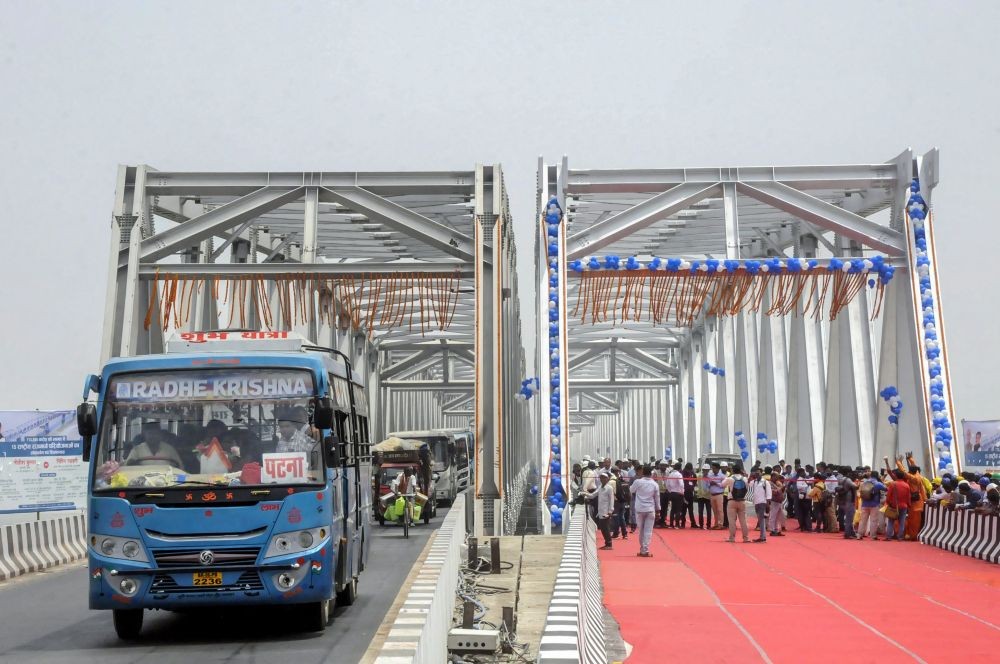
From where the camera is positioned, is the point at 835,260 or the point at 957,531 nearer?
the point at 957,531

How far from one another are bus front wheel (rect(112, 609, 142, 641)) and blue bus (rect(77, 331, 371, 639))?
0.04 feet

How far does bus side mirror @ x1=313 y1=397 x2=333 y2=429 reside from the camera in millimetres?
11031

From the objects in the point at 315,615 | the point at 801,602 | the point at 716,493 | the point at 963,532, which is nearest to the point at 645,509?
the point at 963,532

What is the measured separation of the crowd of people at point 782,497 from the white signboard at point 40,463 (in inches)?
377

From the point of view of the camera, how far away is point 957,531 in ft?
66.4

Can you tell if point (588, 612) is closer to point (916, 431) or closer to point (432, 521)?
point (916, 431)

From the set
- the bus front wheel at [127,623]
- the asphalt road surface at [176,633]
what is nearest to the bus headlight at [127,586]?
the asphalt road surface at [176,633]

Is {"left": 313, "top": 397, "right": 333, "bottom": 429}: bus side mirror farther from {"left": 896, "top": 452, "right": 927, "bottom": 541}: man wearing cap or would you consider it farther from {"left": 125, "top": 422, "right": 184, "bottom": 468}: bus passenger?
{"left": 896, "top": 452, "right": 927, "bottom": 541}: man wearing cap

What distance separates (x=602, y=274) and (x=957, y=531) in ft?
33.6

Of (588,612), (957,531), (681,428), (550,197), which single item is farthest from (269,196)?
(681,428)

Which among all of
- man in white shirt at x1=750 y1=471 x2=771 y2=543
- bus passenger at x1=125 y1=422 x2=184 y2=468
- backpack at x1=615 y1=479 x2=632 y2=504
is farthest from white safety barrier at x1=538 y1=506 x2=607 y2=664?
backpack at x1=615 y1=479 x2=632 y2=504

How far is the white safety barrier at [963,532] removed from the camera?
60.9 feet

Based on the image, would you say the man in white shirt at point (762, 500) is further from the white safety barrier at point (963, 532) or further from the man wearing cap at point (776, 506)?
the white safety barrier at point (963, 532)

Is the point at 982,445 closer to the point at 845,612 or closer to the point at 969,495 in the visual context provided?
the point at 969,495
